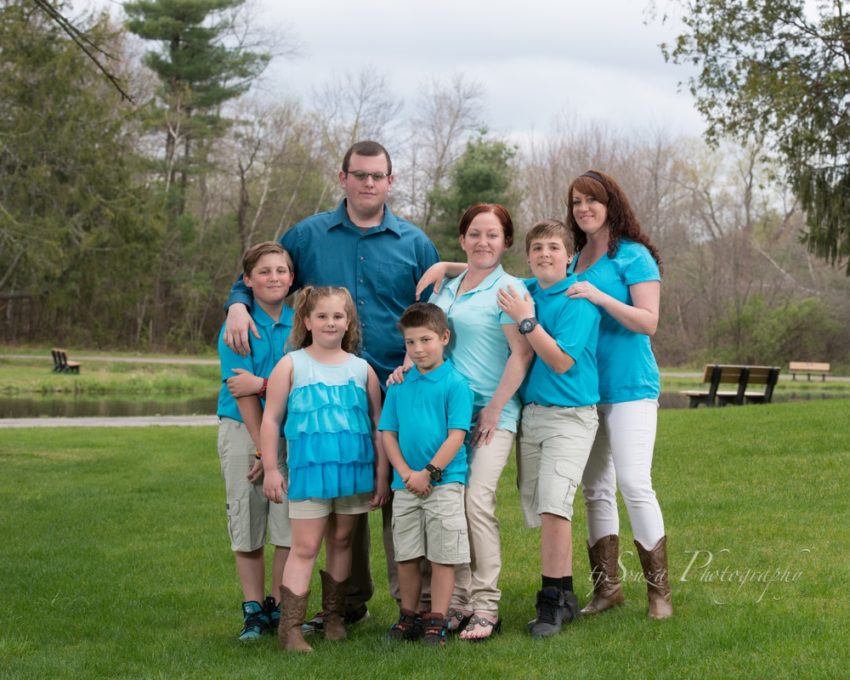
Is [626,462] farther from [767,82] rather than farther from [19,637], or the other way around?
[767,82]

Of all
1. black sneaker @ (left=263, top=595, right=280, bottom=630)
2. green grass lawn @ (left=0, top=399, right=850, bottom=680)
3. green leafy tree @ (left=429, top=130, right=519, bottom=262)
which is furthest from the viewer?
green leafy tree @ (left=429, top=130, right=519, bottom=262)

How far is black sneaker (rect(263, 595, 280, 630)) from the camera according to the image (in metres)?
5.21

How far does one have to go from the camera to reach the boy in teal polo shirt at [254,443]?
5043mm

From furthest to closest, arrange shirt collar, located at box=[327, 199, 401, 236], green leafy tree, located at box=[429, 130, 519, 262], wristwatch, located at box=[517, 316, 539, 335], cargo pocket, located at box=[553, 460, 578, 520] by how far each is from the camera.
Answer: green leafy tree, located at box=[429, 130, 519, 262], shirt collar, located at box=[327, 199, 401, 236], cargo pocket, located at box=[553, 460, 578, 520], wristwatch, located at box=[517, 316, 539, 335]

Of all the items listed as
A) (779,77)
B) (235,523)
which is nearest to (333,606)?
(235,523)

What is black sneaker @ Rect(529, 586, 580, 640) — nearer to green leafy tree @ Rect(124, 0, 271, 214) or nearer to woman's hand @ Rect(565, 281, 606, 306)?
woman's hand @ Rect(565, 281, 606, 306)

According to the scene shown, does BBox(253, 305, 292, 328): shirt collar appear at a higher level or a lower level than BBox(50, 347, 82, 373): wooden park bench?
higher

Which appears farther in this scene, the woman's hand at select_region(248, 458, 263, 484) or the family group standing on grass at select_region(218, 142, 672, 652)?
the woman's hand at select_region(248, 458, 263, 484)

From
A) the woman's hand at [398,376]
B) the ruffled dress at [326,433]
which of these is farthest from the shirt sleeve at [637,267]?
the ruffled dress at [326,433]

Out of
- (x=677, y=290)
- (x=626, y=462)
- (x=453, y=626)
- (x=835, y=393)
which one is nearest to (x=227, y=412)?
(x=453, y=626)

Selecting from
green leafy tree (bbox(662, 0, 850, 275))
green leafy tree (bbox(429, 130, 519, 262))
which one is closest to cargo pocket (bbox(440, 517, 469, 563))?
green leafy tree (bbox(662, 0, 850, 275))

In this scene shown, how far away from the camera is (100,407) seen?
21453 mm

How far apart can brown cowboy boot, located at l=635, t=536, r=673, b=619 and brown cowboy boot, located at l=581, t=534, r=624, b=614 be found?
0.30 metres

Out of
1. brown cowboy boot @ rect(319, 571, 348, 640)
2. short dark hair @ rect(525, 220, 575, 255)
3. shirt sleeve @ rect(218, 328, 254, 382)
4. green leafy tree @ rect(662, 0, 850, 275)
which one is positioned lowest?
brown cowboy boot @ rect(319, 571, 348, 640)
